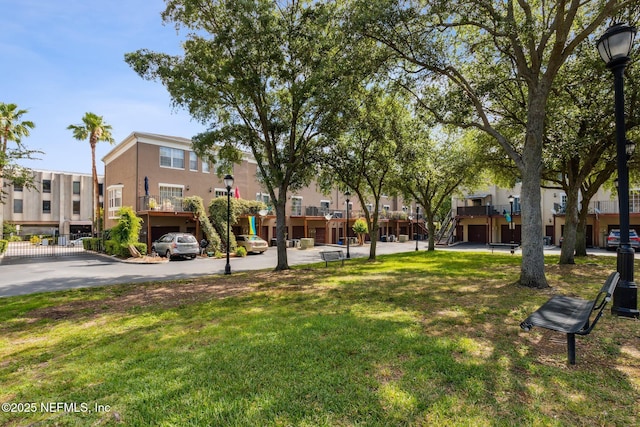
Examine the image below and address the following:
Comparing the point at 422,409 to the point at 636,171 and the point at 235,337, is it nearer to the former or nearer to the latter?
the point at 235,337

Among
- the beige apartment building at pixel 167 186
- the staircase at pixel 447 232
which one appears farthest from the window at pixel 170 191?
the staircase at pixel 447 232

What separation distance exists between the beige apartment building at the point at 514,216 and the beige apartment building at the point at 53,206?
53.0 m

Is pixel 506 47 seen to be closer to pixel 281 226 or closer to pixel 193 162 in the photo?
pixel 281 226

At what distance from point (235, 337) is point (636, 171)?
21.4 metres

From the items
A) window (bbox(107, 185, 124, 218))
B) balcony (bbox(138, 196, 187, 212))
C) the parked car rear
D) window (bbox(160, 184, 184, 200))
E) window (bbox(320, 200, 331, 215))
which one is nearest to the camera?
balcony (bbox(138, 196, 187, 212))

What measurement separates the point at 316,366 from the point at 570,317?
3.22m

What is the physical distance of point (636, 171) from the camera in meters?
16.5

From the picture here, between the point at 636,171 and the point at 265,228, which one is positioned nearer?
the point at 636,171

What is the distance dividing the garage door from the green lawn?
34.8 meters

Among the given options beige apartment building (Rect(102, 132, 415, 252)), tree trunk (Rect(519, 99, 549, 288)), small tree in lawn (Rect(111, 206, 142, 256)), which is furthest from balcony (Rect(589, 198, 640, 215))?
small tree in lawn (Rect(111, 206, 142, 256))

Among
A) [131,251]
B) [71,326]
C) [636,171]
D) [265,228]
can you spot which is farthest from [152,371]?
[265,228]

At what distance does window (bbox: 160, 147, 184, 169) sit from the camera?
25984mm

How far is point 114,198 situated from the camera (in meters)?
27.8

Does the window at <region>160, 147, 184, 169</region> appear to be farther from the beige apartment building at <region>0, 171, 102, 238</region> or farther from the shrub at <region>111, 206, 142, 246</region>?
the beige apartment building at <region>0, 171, 102, 238</region>
